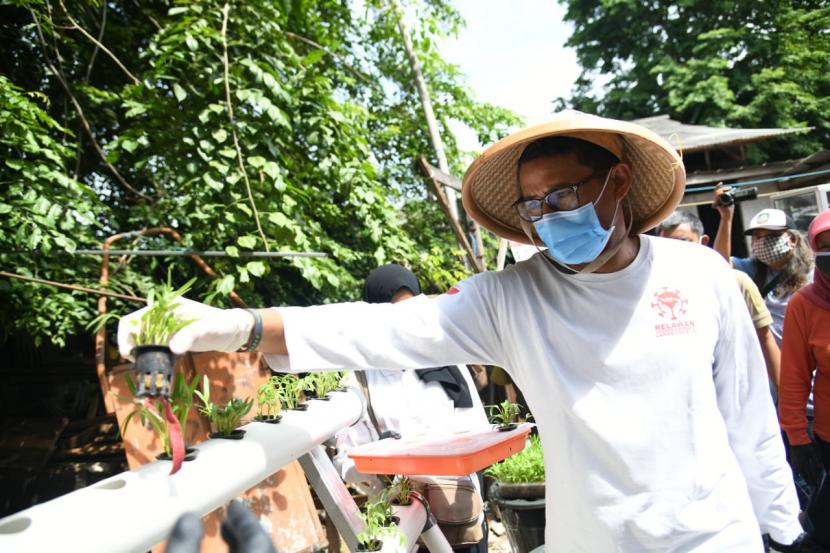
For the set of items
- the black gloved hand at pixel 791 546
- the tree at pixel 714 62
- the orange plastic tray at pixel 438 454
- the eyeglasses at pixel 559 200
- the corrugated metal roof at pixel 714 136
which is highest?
the tree at pixel 714 62

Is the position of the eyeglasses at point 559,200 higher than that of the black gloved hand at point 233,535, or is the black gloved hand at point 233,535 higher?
the eyeglasses at point 559,200

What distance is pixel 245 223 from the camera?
3977 mm

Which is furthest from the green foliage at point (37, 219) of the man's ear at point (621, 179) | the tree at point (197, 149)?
the man's ear at point (621, 179)

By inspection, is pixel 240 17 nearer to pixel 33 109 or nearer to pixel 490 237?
pixel 33 109

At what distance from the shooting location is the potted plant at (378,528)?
2.10 m

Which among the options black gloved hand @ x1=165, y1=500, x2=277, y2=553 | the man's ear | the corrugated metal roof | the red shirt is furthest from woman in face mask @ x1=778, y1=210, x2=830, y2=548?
the corrugated metal roof

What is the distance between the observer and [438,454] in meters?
1.90

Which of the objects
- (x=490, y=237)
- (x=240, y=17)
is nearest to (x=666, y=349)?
(x=240, y=17)

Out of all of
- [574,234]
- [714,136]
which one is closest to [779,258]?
[574,234]

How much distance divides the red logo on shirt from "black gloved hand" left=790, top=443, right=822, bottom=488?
6.95 feet

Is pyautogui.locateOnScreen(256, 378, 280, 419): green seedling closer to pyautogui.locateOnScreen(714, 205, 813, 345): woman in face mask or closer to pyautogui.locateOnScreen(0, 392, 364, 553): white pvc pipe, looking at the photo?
pyautogui.locateOnScreen(0, 392, 364, 553): white pvc pipe

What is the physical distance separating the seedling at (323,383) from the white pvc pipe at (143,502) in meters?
0.82

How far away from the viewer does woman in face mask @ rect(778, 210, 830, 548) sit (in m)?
3.06

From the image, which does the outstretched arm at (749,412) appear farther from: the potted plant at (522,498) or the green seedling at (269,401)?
the potted plant at (522,498)
